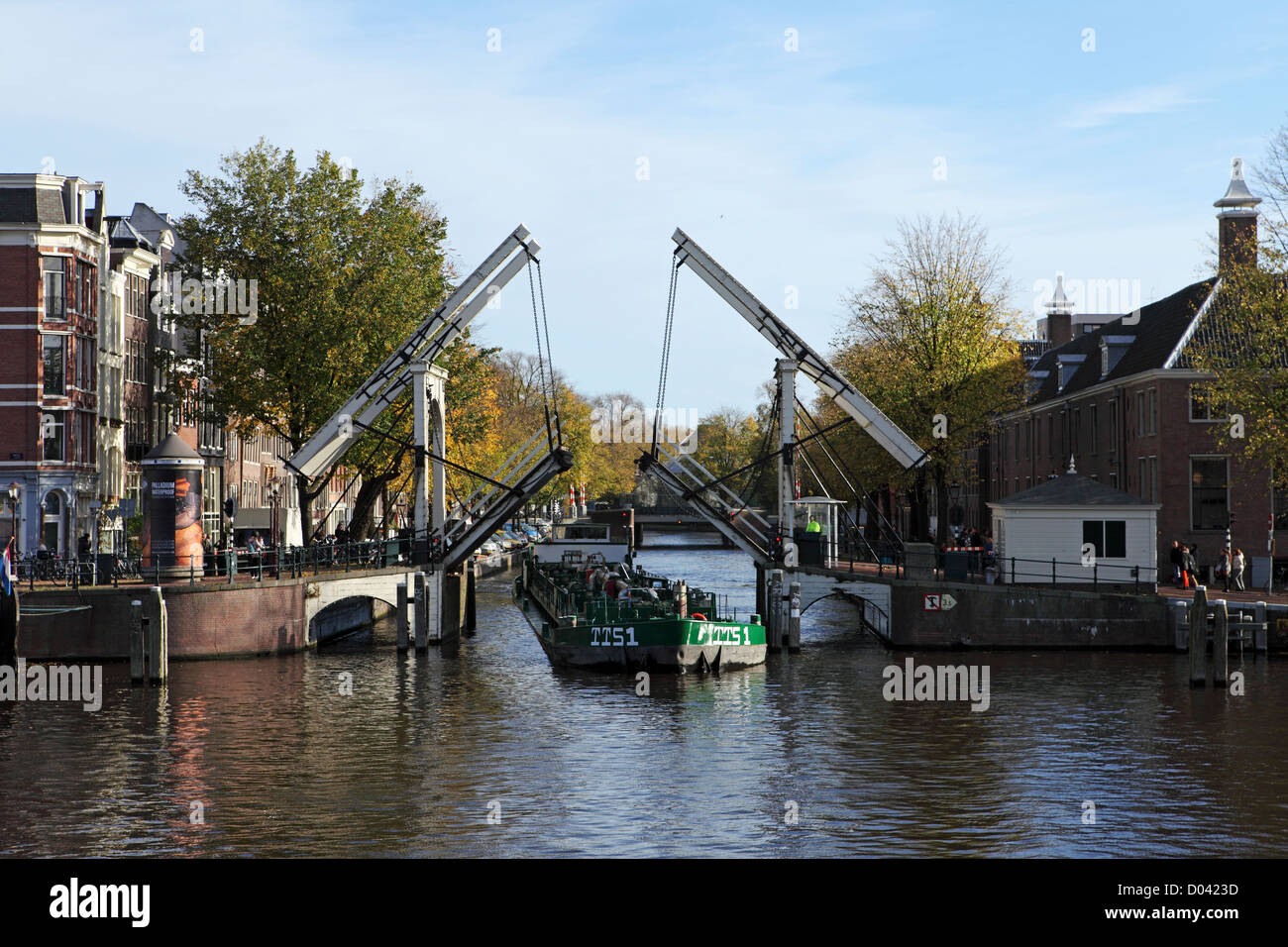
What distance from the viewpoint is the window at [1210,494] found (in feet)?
189

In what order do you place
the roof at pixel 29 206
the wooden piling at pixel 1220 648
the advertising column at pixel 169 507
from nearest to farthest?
the wooden piling at pixel 1220 648 → the advertising column at pixel 169 507 → the roof at pixel 29 206

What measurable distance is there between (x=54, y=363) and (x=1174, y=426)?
42987 mm

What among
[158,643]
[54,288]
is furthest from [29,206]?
[158,643]

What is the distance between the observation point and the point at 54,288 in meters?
58.5

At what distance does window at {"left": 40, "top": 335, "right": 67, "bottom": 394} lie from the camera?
191 feet

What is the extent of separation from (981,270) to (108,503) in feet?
126

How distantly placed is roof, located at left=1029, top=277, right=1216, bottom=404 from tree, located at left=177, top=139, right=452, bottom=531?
95.9 ft

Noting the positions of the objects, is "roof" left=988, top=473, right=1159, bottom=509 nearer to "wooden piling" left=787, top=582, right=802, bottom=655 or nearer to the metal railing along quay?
"wooden piling" left=787, top=582, right=802, bottom=655

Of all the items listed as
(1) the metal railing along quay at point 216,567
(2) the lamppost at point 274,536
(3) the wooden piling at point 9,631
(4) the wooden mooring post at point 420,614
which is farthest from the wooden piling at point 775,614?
(3) the wooden piling at point 9,631

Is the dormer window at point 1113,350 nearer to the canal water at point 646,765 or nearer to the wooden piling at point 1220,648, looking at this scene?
the canal water at point 646,765

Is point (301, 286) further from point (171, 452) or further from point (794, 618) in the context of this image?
point (794, 618)

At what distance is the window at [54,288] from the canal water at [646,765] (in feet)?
76.7

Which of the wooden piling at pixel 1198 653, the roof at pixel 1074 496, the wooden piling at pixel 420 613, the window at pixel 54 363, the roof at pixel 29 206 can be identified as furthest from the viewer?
the window at pixel 54 363
